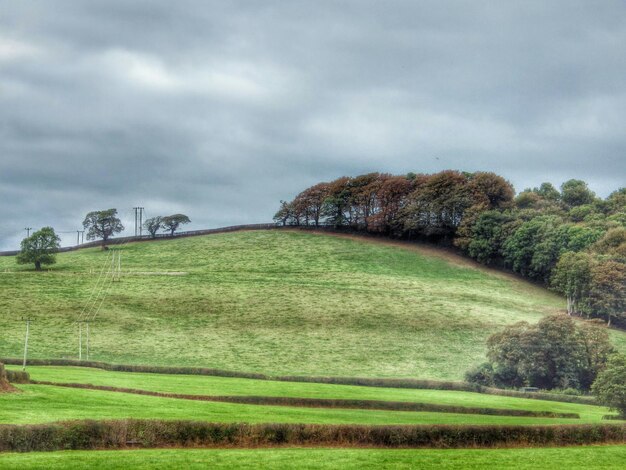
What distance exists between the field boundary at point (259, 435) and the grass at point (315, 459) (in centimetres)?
88

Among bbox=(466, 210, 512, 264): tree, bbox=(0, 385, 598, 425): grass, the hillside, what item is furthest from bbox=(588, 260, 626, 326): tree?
bbox=(0, 385, 598, 425): grass

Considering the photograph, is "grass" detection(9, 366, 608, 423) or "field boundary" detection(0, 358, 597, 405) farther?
"field boundary" detection(0, 358, 597, 405)

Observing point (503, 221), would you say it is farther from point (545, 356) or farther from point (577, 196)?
point (545, 356)

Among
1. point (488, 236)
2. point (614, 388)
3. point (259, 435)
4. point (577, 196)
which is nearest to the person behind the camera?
point (259, 435)

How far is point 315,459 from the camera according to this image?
25.4m

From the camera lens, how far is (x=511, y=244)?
421 feet

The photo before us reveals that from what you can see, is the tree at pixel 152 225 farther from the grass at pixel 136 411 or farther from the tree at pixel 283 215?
the grass at pixel 136 411

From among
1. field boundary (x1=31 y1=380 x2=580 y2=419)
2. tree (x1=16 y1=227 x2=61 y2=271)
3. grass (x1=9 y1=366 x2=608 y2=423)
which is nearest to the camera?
field boundary (x1=31 y1=380 x2=580 y2=419)

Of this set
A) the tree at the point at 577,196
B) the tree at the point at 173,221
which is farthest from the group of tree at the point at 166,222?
the tree at the point at 577,196

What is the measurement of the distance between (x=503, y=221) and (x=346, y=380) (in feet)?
250

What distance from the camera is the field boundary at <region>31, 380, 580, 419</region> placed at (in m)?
44.2

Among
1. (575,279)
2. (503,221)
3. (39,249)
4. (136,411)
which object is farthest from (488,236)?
(136,411)

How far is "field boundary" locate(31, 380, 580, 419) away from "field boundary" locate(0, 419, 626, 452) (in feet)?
48.0

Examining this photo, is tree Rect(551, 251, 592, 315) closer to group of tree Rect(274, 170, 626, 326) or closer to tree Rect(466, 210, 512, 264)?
group of tree Rect(274, 170, 626, 326)
